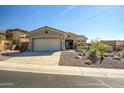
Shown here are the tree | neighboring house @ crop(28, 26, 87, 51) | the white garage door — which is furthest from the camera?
the white garage door

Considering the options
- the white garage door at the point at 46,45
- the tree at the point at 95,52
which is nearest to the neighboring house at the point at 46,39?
the white garage door at the point at 46,45

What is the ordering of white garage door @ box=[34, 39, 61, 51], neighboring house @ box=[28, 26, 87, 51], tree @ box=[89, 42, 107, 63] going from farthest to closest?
white garage door @ box=[34, 39, 61, 51] → neighboring house @ box=[28, 26, 87, 51] → tree @ box=[89, 42, 107, 63]

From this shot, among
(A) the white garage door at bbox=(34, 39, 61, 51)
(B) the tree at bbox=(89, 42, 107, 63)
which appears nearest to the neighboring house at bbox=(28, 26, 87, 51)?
(A) the white garage door at bbox=(34, 39, 61, 51)

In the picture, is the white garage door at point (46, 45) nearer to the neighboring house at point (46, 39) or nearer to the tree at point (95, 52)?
the neighboring house at point (46, 39)

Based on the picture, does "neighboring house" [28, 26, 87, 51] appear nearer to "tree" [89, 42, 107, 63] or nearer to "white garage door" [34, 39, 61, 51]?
"white garage door" [34, 39, 61, 51]

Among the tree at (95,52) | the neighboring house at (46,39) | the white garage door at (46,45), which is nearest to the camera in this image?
the tree at (95,52)

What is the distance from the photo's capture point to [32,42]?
94.0 feet

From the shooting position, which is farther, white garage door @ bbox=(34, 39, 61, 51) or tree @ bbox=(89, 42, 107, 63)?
white garage door @ bbox=(34, 39, 61, 51)

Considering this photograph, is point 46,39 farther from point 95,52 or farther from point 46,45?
point 95,52

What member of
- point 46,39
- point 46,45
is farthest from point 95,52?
point 46,39

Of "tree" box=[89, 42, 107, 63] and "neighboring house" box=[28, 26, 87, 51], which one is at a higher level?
"neighboring house" box=[28, 26, 87, 51]
